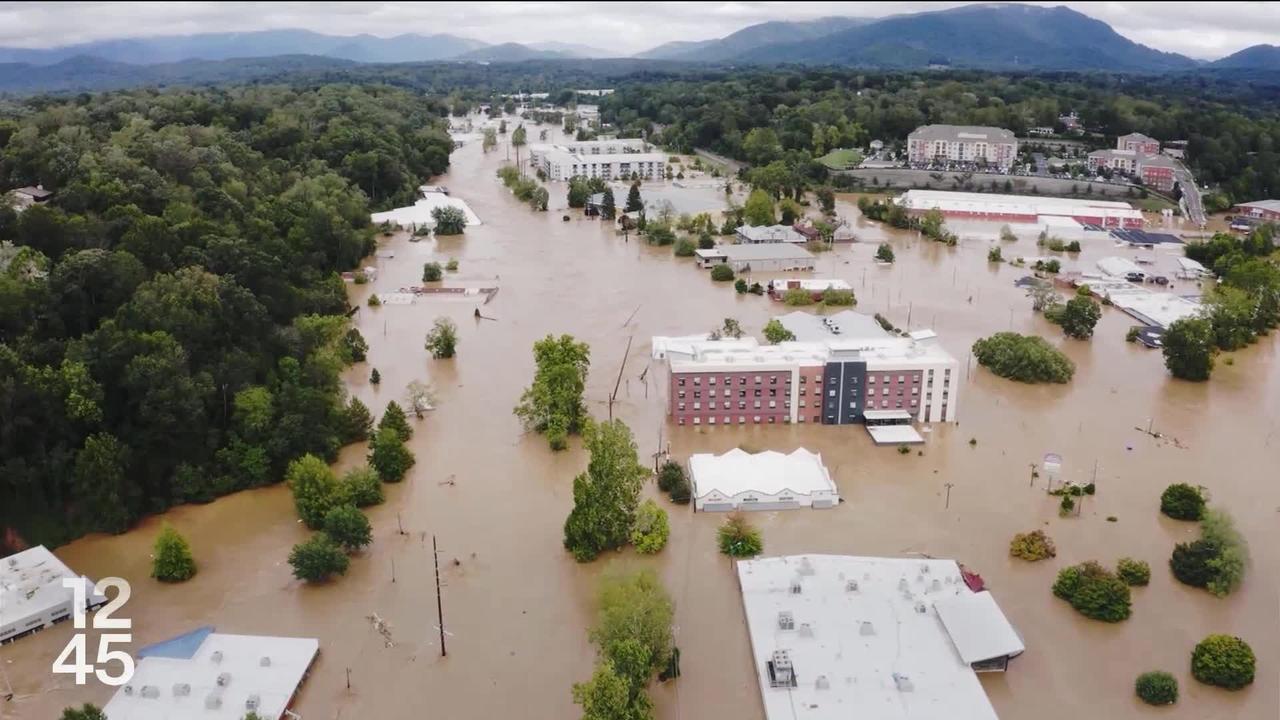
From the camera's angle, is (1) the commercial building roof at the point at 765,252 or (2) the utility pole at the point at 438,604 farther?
(1) the commercial building roof at the point at 765,252

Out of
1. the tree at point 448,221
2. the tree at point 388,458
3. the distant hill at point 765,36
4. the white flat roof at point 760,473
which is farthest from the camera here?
the distant hill at point 765,36

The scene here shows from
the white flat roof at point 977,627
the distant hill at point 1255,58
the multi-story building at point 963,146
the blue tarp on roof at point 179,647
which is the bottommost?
the blue tarp on roof at point 179,647

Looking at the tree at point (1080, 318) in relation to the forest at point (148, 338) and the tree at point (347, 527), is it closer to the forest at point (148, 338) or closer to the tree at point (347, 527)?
the forest at point (148, 338)

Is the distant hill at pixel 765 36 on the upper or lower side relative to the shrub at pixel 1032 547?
upper

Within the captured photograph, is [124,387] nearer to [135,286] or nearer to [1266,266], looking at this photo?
[135,286]

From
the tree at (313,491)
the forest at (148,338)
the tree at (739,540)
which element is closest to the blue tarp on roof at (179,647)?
the tree at (313,491)

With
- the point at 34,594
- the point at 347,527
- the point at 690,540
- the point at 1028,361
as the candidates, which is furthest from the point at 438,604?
the point at 1028,361

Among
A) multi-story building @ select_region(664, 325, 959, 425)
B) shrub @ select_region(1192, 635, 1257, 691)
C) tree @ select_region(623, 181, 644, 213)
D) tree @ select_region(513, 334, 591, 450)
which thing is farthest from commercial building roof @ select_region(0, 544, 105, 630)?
tree @ select_region(623, 181, 644, 213)

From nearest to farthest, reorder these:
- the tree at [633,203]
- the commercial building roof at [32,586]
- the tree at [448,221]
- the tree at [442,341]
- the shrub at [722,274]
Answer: the commercial building roof at [32,586] → the tree at [442,341] → the shrub at [722,274] → the tree at [448,221] → the tree at [633,203]
